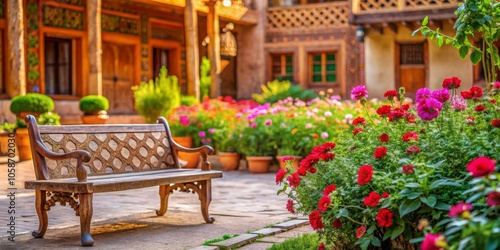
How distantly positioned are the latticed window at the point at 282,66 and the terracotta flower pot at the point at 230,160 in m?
10.6

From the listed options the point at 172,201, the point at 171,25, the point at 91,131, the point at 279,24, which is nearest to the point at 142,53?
the point at 171,25

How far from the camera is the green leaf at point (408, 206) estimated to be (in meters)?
3.67

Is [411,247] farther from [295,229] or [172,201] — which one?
[172,201]

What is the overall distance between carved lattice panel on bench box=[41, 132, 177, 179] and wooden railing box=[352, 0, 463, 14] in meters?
13.1

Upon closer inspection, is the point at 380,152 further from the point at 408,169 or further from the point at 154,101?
the point at 154,101

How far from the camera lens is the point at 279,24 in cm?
2258

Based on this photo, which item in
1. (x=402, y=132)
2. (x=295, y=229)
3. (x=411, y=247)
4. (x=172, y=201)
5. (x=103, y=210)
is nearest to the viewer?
(x=411, y=247)

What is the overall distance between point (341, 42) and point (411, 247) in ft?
58.7

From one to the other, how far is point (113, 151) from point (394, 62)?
50.9ft

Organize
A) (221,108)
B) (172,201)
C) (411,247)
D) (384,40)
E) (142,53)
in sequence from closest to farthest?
(411,247), (172,201), (221,108), (142,53), (384,40)

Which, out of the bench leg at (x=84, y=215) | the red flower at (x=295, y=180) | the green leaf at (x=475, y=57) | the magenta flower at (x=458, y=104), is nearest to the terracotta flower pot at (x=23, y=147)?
the bench leg at (x=84, y=215)

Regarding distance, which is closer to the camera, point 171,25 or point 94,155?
point 94,155

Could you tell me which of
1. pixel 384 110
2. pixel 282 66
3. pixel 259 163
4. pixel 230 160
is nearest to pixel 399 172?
pixel 384 110

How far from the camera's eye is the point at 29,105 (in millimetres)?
12586
